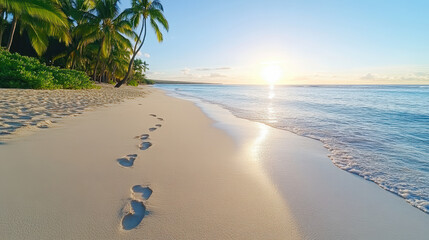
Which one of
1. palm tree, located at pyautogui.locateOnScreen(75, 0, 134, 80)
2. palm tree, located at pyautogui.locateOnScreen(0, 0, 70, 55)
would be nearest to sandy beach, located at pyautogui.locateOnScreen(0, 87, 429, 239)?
palm tree, located at pyautogui.locateOnScreen(0, 0, 70, 55)

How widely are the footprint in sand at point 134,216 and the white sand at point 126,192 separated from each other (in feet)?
0.04

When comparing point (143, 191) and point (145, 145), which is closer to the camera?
point (143, 191)

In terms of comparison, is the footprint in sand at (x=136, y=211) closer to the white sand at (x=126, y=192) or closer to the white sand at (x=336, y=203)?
the white sand at (x=126, y=192)

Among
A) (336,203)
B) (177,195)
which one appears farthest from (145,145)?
(336,203)

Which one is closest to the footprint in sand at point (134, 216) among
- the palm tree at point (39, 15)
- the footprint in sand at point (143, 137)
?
the footprint in sand at point (143, 137)

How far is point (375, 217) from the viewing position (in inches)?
65.0

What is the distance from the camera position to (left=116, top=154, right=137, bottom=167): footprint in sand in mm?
2217

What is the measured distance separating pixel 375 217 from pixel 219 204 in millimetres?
1252

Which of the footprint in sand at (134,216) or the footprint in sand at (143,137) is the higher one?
the footprint in sand at (134,216)

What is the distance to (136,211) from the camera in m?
1.43

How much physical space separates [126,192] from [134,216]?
324 millimetres

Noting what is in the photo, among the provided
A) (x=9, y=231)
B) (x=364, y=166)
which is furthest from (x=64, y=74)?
(x=364, y=166)

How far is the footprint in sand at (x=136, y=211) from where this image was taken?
129 cm

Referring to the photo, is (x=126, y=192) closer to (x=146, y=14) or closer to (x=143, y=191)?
(x=143, y=191)
